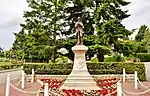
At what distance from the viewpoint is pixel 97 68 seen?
71.7 feet

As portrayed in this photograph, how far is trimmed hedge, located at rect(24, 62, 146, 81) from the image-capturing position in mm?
20961

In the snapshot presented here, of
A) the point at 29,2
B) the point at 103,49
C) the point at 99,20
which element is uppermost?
the point at 29,2

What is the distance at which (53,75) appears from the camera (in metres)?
21.3

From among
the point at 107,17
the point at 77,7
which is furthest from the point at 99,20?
the point at 77,7

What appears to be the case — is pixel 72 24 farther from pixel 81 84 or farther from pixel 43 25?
pixel 81 84

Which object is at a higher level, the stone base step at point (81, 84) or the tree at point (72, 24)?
the tree at point (72, 24)

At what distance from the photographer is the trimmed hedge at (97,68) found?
2096 cm

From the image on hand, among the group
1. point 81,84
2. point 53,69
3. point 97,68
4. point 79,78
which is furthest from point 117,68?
point 81,84

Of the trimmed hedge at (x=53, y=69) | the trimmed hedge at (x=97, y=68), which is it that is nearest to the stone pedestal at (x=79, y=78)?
the trimmed hedge at (x=97, y=68)

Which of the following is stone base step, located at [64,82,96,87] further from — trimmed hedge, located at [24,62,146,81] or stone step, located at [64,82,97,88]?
trimmed hedge, located at [24,62,146,81]

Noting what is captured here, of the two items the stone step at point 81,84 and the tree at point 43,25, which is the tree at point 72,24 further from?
the stone step at point 81,84

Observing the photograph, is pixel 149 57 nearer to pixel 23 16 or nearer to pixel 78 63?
pixel 23 16

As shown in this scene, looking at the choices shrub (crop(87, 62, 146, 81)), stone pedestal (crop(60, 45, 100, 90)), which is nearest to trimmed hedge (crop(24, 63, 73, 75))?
shrub (crop(87, 62, 146, 81))

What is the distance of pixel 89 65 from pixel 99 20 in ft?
17.2
